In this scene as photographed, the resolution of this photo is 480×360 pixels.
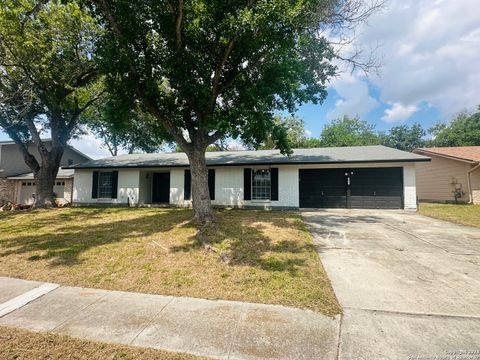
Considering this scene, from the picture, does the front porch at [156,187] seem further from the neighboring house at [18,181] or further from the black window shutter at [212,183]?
the neighboring house at [18,181]

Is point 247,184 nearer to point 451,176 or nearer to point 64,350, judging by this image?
point 64,350

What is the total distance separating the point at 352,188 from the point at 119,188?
45.5 feet

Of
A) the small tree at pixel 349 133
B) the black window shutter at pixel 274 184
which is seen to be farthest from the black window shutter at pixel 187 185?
the small tree at pixel 349 133

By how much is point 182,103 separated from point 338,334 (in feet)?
28.9

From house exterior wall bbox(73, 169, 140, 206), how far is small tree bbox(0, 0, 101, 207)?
1647 millimetres

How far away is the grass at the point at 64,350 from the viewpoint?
2.64m

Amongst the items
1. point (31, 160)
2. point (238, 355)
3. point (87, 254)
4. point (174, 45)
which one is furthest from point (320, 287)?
point (31, 160)

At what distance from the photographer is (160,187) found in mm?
17062

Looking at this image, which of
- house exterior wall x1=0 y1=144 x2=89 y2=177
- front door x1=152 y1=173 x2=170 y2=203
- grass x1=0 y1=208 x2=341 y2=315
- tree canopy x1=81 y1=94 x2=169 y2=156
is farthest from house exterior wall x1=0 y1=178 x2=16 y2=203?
grass x1=0 y1=208 x2=341 y2=315

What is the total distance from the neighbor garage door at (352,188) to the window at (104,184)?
11.9 meters

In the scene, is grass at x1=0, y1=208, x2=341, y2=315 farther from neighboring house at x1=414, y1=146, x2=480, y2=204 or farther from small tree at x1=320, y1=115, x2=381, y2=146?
small tree at x1=320, y1=115, x2=381, y2=146

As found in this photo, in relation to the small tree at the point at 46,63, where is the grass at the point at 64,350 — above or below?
below

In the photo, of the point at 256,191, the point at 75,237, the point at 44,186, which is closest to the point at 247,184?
the point at 256,191

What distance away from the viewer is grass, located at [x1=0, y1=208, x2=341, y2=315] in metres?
4.22
